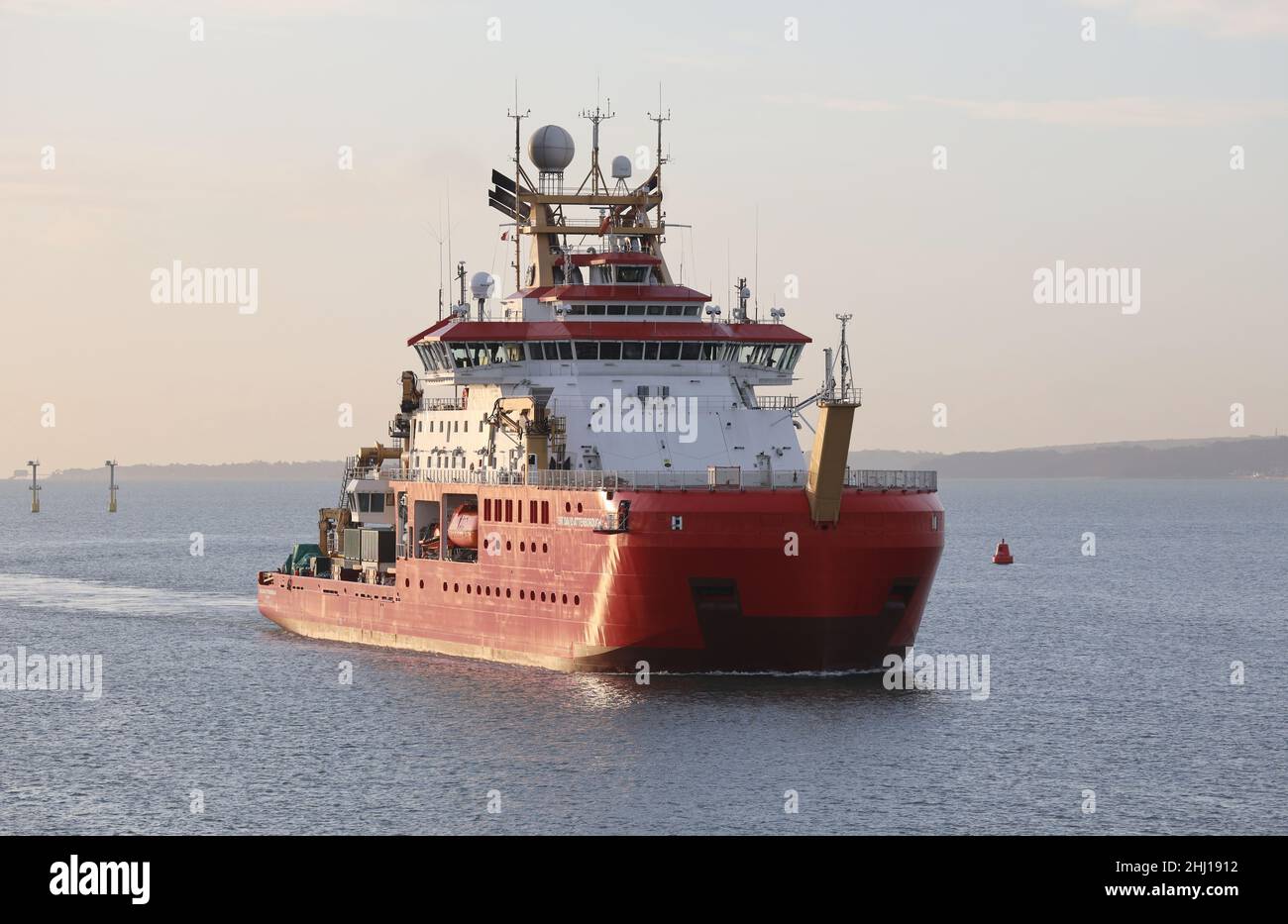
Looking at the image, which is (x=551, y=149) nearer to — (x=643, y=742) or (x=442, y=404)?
(x=442, y=404)

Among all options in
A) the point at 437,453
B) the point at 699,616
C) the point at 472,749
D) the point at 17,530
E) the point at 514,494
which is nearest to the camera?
the point at 472,749

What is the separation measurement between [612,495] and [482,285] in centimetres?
1496

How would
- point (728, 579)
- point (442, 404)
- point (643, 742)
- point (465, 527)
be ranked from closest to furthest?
point (643, 742)
point (728, 579)
point (465, 527)
point (442, 404)

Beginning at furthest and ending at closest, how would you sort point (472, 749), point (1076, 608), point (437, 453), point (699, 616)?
point (1076, 608) < point (437, 453) < point (699, 616) < point (472, 749)

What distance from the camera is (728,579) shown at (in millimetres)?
46781

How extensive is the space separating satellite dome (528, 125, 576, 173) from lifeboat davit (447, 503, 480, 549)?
13673 millimetres

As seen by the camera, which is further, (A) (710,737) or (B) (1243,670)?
(B) (1243,670)

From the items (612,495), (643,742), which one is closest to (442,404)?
(612,495)

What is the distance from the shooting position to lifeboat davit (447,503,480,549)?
55.8 m

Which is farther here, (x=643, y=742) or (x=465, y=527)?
(x=465, y=527)

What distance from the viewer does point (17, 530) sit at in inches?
6909
